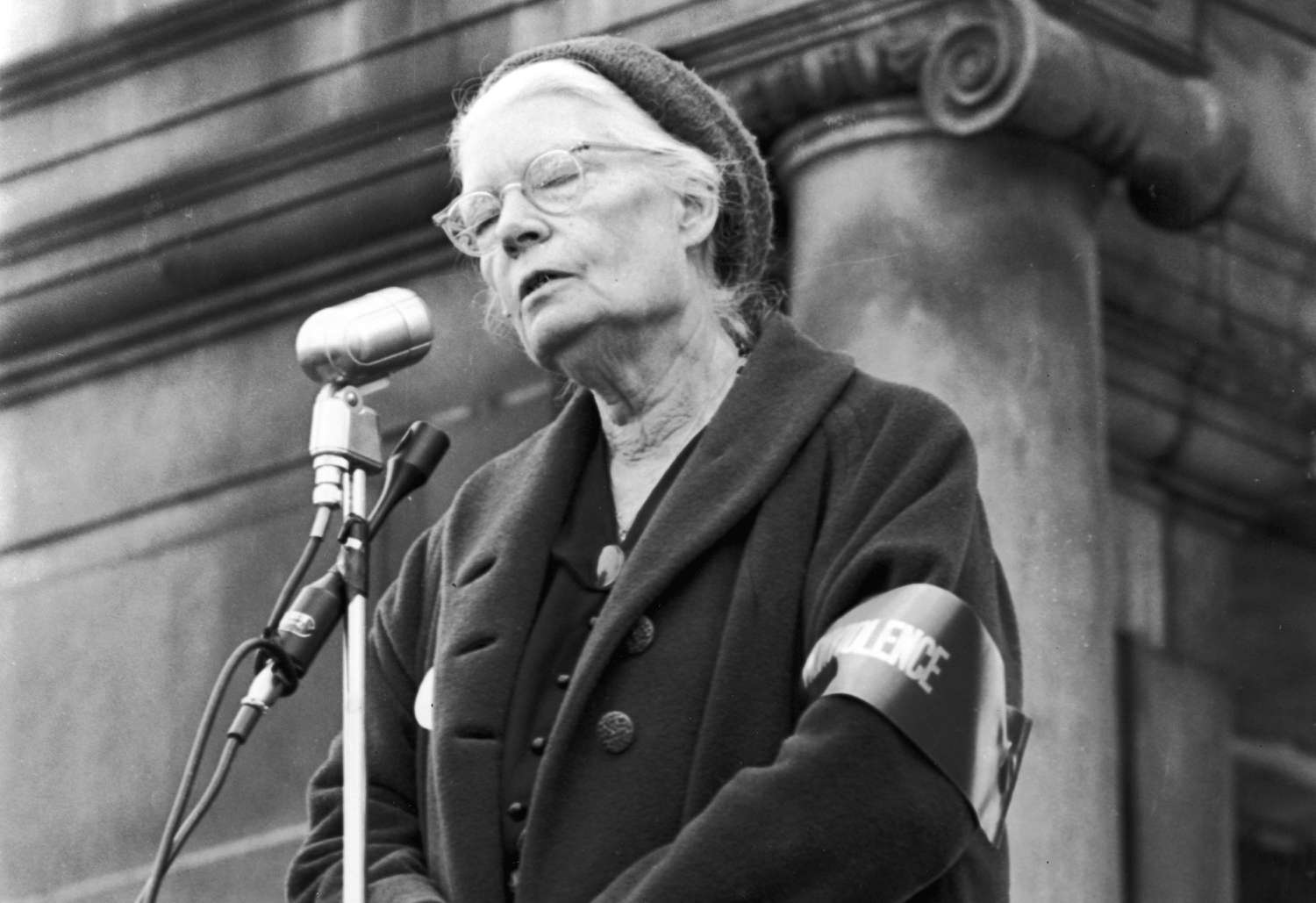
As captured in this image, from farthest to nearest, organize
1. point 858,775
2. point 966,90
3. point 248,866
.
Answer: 1. point 248,866
2. point 966,90
3. point 858,775

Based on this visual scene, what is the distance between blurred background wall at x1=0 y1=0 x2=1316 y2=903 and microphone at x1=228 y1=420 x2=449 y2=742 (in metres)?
2.03

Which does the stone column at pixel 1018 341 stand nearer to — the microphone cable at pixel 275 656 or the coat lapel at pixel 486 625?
the coat lapel at pixel 486 625

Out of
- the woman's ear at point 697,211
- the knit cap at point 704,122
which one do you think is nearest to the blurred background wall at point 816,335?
the knit cap at point 704,122

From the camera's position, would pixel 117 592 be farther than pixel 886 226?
Yes

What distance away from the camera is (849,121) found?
712 centimetres

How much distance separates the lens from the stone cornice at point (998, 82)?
6.96 m

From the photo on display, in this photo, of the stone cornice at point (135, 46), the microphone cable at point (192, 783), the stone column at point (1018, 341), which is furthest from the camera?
the stone cornice at point (135, 46)

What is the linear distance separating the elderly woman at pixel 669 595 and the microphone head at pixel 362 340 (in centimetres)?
16

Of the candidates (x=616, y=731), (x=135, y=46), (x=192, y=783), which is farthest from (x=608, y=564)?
(x=135, y=46)

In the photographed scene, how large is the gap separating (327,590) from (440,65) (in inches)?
129

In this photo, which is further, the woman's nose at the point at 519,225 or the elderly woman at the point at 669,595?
the woman's nose at the point at 519,225

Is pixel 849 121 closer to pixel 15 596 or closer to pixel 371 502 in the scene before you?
pixel 371 502

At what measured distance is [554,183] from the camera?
16.6 ft

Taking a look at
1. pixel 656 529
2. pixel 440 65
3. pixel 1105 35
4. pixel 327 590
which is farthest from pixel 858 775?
pixel 440 65
